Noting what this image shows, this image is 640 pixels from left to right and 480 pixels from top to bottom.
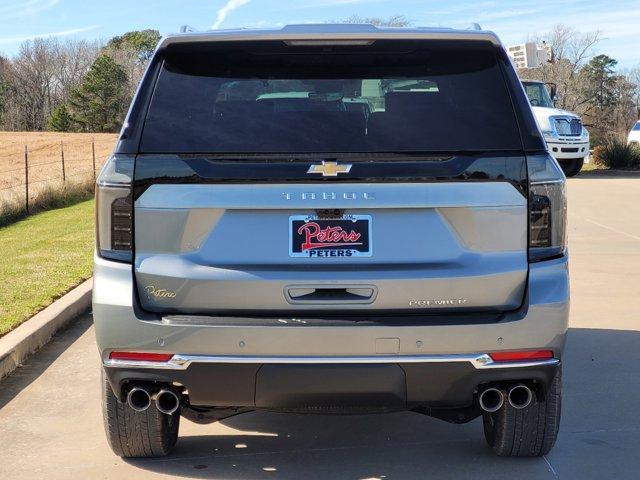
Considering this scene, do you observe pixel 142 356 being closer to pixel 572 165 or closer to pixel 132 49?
pixel 572 165

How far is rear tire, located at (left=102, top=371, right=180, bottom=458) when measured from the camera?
4.53 metres

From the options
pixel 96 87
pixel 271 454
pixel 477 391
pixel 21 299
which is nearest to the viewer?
pixel 477 391

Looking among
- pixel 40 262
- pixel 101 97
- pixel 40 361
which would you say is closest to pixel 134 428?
pixel 40 361

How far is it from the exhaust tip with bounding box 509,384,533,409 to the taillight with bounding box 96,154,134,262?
1.72 meters

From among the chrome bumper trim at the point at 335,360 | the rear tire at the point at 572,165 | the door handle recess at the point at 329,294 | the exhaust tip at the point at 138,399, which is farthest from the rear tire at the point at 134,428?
the rear tire at the point at 572,165

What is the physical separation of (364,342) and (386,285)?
0.24 m

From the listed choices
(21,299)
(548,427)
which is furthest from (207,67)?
(21,299)

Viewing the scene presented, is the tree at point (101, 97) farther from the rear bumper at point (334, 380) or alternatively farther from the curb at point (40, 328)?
the rear bumper at point (334, 380)

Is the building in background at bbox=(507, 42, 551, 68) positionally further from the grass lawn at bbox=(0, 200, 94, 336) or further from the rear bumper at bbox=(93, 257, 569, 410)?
the rear bumper at bbox=(93, 257, 569, 410)

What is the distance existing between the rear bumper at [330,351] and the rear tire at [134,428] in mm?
458

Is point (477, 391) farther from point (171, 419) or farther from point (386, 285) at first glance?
point (171, 419)

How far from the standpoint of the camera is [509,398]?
427 cm

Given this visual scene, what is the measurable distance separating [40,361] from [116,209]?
3.36m

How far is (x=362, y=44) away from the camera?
417 centimetres
